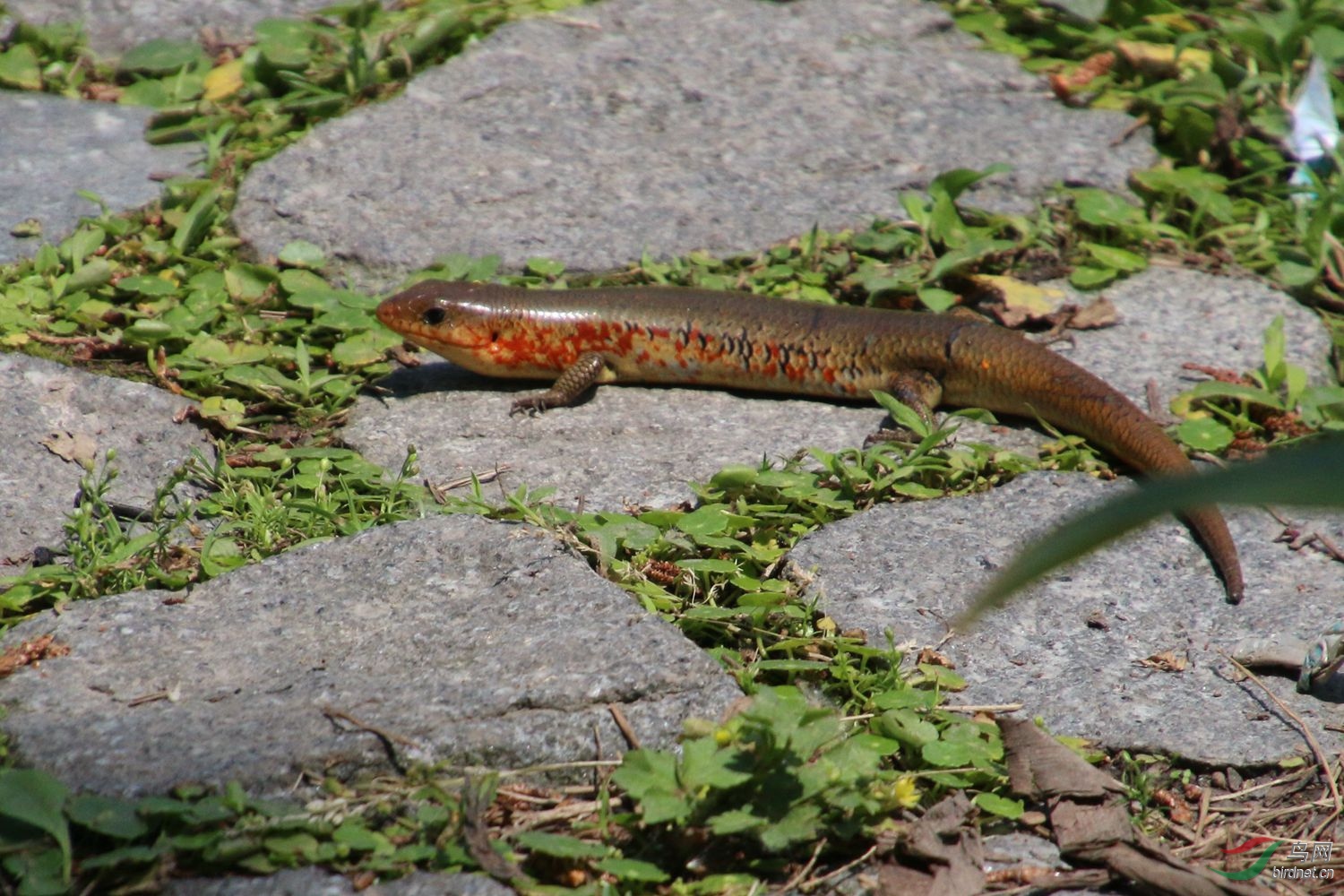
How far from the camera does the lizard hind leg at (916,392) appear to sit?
4262 millimetres

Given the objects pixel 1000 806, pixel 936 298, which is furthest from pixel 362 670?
pixel 936 298

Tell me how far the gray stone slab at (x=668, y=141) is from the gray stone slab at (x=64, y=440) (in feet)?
3.62

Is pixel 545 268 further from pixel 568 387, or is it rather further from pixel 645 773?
pixel 645 773

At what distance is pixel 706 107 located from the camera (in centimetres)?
591

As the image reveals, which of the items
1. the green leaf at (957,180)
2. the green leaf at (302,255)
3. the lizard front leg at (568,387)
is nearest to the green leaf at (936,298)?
the green leaf at (957,180)

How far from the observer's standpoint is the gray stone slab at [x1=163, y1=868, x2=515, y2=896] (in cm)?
221

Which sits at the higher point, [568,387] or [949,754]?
[949,754]

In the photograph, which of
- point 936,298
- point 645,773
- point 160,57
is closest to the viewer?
point 645,773

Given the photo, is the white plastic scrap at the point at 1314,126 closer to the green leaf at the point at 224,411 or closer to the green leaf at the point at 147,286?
the green leaf at the point at 224,411

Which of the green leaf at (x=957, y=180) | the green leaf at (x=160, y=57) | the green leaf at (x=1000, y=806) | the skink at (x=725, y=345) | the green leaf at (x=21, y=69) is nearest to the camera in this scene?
the green leaf at (x=1000, y=806)

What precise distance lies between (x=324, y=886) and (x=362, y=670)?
2.01ft

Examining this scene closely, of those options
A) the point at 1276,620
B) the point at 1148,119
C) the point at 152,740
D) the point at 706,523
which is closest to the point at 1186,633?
the point at 1276,620

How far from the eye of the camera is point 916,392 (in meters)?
4.39

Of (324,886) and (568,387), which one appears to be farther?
(568,387)
